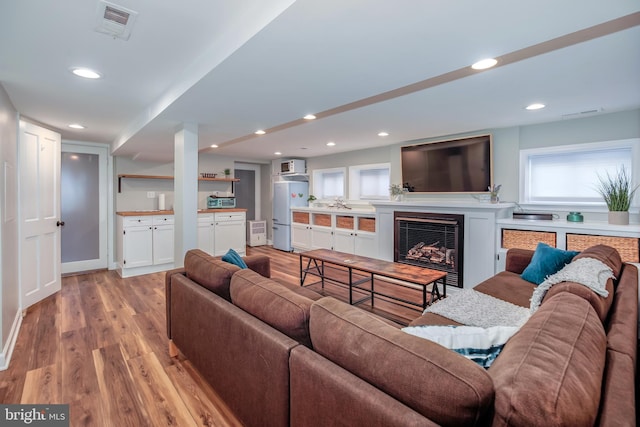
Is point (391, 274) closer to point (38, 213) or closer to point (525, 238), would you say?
point (525, 238)

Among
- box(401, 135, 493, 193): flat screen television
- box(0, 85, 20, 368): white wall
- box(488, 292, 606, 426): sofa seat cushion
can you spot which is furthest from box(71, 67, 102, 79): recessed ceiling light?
box(401, 135, 493, 193): flat screen television

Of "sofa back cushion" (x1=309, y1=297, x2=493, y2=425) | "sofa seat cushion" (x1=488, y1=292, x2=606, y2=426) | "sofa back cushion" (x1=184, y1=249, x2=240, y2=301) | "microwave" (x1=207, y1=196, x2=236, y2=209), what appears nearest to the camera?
"sofa seat cushion" (x1=488, y1=292, x2=606, y2=426)

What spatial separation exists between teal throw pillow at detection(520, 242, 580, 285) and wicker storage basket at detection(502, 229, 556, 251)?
76 centimetres

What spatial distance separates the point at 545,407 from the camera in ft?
2.17

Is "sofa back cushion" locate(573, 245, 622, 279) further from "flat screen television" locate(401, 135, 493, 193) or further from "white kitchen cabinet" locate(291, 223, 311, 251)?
"white kitchen cabinet" locate(291, 223, 311, 251)

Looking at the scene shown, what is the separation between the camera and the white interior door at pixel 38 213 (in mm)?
3199

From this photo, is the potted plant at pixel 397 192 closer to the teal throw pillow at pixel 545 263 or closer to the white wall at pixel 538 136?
the white wall at pixel 538 136

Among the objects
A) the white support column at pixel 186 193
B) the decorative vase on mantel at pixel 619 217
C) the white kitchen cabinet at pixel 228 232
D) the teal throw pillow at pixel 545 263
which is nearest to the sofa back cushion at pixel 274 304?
the white support column at pixel 186 193

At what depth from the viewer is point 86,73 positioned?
2.18 m

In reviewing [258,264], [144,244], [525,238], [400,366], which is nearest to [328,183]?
[144,244]

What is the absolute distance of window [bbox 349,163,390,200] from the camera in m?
5.47

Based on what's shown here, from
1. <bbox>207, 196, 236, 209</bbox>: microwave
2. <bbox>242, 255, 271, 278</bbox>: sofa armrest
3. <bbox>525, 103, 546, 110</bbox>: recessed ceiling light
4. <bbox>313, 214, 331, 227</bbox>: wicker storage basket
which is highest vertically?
<bbox>525, 103, 546, 110</bbox>: recessed ceiling light

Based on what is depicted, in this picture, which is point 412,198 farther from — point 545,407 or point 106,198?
point 106,198

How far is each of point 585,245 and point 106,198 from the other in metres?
6.72
